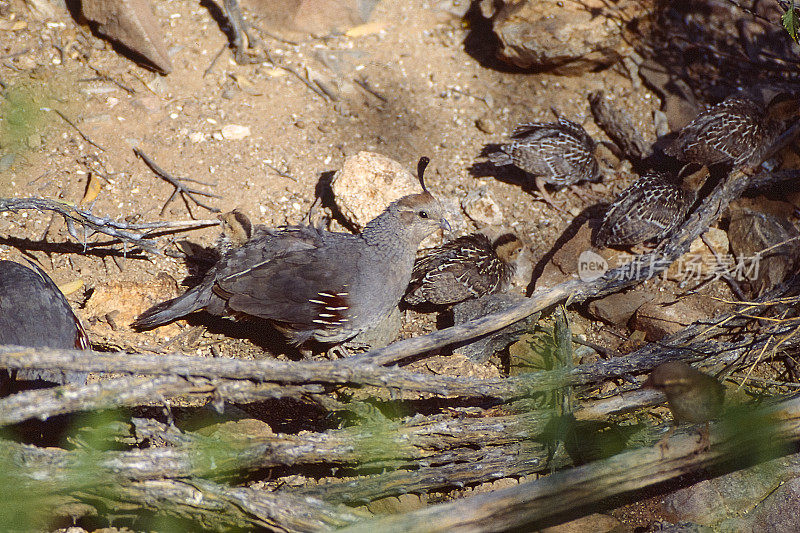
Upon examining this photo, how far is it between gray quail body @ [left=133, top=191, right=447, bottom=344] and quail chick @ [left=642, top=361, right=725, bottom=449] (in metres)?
1.59

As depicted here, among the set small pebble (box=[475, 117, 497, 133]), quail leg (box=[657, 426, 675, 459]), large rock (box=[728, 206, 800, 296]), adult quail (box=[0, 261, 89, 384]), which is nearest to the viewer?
quail leg (box=[657, 426, 675, 459])

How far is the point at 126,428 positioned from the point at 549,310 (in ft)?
8.24

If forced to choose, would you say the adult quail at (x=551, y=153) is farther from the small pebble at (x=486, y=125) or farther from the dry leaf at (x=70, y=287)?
the dry leaf at (x=70, y=287)

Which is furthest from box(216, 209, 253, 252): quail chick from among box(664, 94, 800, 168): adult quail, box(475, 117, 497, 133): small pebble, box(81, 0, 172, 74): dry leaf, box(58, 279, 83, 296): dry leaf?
box(664, 94, 800, 168): adult quail

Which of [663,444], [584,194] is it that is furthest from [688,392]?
[584,194]

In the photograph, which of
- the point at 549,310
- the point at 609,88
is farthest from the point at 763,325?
the point at 609,88

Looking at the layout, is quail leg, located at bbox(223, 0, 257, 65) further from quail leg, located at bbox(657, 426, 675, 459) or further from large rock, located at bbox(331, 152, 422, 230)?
quail leg, located at bbox(657, 426, 675, 459)

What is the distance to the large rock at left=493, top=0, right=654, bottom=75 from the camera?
5617 millimetres

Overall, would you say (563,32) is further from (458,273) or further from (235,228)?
→ (235,228)

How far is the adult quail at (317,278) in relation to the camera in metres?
3.92

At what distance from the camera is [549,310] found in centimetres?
424

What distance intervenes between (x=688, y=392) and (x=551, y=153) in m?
2.33

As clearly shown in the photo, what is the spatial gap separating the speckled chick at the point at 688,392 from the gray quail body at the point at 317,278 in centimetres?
159

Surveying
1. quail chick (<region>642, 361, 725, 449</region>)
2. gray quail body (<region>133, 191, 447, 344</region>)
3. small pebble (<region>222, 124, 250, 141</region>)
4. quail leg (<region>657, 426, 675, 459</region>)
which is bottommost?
quail leg (<region>657, 426, 675, 459</region>)
